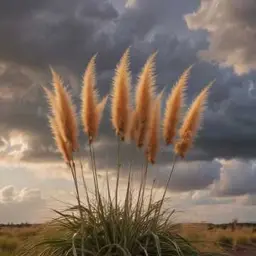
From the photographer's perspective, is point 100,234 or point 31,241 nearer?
point 100,234

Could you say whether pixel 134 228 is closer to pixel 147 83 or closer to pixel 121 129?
A: pixel 121 129

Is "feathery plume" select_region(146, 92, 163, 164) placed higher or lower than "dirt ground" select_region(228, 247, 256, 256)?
higher

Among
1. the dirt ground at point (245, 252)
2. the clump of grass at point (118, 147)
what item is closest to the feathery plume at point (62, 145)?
the clump of grass at point (118, 147)

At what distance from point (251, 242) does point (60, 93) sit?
9.32 metres

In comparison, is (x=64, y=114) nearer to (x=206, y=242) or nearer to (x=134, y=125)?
(x=134, y=125)

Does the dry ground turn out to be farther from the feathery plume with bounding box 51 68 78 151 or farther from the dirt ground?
the feathery plume with bounding box 51 68 78 151

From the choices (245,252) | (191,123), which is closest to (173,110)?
(191,123)

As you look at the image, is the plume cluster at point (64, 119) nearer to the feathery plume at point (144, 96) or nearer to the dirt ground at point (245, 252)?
the feathery plume at point (144, 96)

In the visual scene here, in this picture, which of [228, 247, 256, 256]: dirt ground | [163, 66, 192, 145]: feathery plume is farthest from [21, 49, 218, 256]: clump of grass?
[228, 247, 256, 256]: dirt ground

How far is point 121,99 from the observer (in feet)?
20.1

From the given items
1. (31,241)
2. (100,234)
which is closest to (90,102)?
(100,234)

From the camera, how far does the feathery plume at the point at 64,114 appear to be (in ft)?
20.1

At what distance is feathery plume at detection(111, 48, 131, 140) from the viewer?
6.13 metres

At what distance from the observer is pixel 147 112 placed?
623 centimetres
